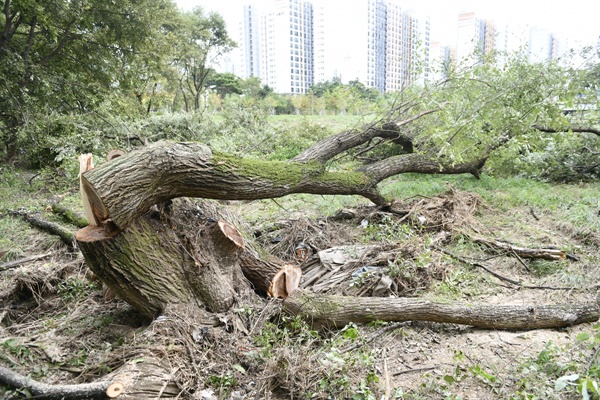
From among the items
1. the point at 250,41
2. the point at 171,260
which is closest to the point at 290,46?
the point at 250,41

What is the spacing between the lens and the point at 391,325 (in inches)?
124

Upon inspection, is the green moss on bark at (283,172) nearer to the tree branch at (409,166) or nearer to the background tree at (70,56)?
the tree branch at (409,166)

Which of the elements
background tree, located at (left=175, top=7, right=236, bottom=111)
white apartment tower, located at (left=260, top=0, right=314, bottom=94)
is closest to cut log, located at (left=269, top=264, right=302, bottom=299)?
background tree, located at (left=175, top=7, right=236, bottom=111)

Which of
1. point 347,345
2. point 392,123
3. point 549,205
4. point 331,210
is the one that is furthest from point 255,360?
point 549,205

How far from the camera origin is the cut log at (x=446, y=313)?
3055mm

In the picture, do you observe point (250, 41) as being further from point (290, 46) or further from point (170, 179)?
point (170, 179)

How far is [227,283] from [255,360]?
764 mm

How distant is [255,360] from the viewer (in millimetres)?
2529

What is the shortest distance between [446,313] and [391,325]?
45cm

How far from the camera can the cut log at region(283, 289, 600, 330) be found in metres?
3.05

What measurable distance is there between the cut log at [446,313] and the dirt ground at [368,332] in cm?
8

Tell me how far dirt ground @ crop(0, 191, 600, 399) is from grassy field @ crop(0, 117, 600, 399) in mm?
12

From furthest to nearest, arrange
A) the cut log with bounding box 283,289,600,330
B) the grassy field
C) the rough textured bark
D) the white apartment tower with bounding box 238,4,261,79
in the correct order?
the white apartment tower with bounding box 238,4,261,79
the cut log with bounding box 283,289,600,330
the rough textured bark
the grassy field

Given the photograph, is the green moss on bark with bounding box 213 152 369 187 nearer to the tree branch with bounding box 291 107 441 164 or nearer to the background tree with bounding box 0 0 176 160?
the tree branch with bounding box 291 107 441 164
